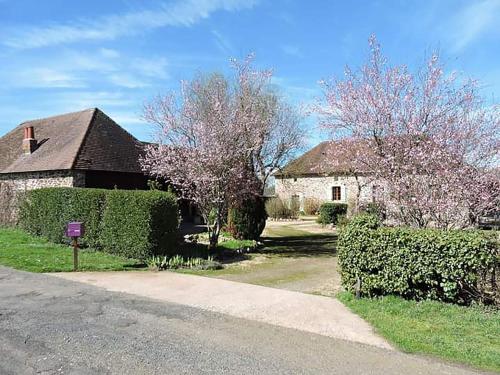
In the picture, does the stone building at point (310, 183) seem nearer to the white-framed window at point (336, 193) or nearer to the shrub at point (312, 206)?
the white-framed window at point (336, 193)

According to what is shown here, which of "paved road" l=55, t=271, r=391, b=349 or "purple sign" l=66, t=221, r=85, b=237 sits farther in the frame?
"purple sign" l=66, t=221, r=85, b=237

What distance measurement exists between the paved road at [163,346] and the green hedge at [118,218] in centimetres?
466

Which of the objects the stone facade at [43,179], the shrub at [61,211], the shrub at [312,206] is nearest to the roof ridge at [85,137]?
the stone facade at [43,179]

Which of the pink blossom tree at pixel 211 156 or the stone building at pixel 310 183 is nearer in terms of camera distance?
the pink blossom tree at pixel 211 156

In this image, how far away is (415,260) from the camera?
7.40m

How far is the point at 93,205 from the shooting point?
13695 millimetres

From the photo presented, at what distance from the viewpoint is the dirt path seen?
991cm

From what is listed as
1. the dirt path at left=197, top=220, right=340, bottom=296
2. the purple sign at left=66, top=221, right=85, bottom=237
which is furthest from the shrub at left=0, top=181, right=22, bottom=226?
the dirt path at left=197, top=220, right=340, bottom=296

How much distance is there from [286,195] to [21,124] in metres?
21.0

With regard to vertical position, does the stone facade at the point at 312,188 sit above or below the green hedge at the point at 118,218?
above

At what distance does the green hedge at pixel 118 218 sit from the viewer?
12.0 m

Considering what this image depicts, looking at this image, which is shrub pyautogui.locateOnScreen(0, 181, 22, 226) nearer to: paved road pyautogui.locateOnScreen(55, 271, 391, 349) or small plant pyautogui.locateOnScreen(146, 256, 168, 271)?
small plant pyautogui.locateOnScreen(146, 256, 168, 271)

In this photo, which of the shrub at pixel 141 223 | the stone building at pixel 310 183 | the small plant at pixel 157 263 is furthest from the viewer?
the stone building at pixel 310 183

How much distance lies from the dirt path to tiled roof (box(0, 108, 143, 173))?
27.2ft
